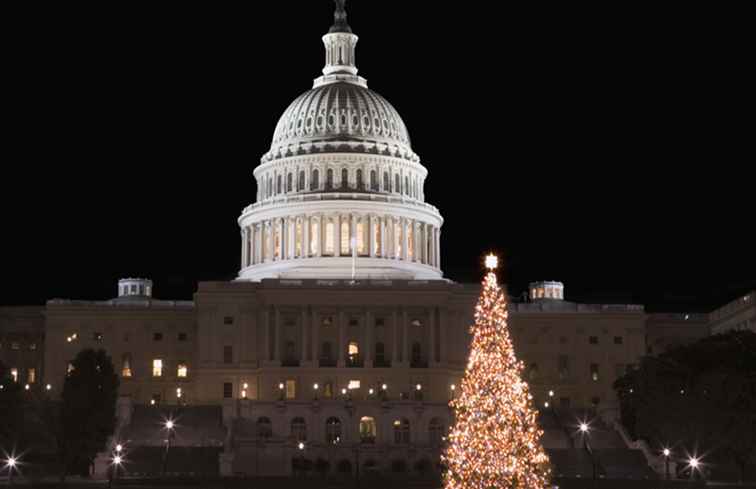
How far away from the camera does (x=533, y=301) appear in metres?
180

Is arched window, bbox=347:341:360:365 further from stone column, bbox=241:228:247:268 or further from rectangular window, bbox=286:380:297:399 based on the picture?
stone column, bbox=241:228:247:268

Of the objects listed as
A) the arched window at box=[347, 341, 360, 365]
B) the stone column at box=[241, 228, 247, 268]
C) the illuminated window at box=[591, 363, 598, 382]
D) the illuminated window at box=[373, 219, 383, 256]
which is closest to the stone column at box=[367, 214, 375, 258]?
the illuminated window at box=[373, 219, 383, 256]

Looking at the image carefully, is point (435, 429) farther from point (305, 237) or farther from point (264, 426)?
point (305, 237)

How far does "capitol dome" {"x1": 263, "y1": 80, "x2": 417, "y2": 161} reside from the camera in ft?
565

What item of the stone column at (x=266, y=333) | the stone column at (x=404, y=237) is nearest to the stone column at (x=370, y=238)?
the stone column at (x=404, y=237)

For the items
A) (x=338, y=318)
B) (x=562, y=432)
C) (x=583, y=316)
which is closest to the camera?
(x=562, y=432)

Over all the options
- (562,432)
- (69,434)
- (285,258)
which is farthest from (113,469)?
(285,258)

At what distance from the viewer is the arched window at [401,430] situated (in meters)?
136

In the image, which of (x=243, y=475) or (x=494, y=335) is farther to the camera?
(x=243, y=475)

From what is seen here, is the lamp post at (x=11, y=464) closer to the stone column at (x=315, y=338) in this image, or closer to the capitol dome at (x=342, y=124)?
the stone column at (x=315, y=338)

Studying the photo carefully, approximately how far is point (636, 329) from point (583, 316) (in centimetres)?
493

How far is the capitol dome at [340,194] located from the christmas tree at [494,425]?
83115mm

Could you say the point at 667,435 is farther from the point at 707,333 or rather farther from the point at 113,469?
the point at 707,333

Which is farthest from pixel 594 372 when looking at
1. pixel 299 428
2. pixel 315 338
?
pixel 299 428
